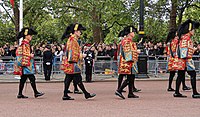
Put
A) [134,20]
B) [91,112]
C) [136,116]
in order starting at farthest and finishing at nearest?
[134,20]
[91,112]
[136,116]

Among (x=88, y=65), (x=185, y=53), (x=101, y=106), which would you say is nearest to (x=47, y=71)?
(x=88, y=65)

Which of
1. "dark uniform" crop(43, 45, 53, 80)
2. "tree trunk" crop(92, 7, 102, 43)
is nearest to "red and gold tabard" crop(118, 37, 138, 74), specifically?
"dark uniform" crop(43, 45, 53, 80)

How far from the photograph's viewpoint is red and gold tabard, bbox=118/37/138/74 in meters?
10.9

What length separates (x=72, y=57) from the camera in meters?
10.5

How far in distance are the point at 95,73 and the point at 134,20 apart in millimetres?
10629

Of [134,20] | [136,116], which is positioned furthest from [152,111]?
[134,20]

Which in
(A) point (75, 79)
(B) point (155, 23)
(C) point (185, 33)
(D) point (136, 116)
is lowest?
(D) point (136, 116)

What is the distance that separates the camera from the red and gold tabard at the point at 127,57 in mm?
10859

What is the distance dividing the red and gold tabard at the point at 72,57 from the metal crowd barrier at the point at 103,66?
7.37 meters

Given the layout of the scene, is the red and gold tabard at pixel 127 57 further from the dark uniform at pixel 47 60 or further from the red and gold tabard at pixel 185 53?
the dark uniform at pixel 47 60

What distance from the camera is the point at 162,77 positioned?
1845 centimetres

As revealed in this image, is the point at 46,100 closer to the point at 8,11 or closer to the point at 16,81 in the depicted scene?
the point at 16,81

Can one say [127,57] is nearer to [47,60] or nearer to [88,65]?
[88,65]

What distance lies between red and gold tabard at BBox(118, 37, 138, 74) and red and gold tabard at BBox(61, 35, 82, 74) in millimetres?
1135
